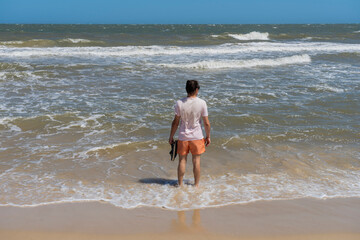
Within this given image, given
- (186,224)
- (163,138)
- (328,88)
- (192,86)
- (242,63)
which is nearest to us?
(186,224)

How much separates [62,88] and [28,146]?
6007mm

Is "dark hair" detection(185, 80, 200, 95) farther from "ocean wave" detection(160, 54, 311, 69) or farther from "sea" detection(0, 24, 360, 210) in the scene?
"ocean wave" detection(160, 54, 311, 69)

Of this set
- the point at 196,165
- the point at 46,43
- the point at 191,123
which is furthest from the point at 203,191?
the point at 46,43

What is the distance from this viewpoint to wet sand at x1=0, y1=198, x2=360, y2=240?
400 cm

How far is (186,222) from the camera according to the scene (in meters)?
4.27

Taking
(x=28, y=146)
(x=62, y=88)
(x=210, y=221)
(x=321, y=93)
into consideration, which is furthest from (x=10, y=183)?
(x=321, y=93)

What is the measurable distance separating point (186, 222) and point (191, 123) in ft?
4.43

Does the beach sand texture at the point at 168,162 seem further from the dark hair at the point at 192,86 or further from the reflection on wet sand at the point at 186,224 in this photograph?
the dark hair at the point at 192,86

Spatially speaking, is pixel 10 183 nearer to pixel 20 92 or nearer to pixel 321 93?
pixel 20 92

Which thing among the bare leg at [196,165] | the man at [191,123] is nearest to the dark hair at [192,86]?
the man at [191,123]

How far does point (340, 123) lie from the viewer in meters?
8.70

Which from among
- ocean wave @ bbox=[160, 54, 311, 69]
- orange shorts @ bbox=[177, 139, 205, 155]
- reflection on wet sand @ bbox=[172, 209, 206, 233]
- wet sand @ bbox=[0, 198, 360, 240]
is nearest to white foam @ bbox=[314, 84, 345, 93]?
ocean wave @ bbox=[160, 54, 311, 69]

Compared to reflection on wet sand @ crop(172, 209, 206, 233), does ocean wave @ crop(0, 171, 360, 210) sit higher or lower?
lower

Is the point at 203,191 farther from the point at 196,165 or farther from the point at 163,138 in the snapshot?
the point at 163,138
